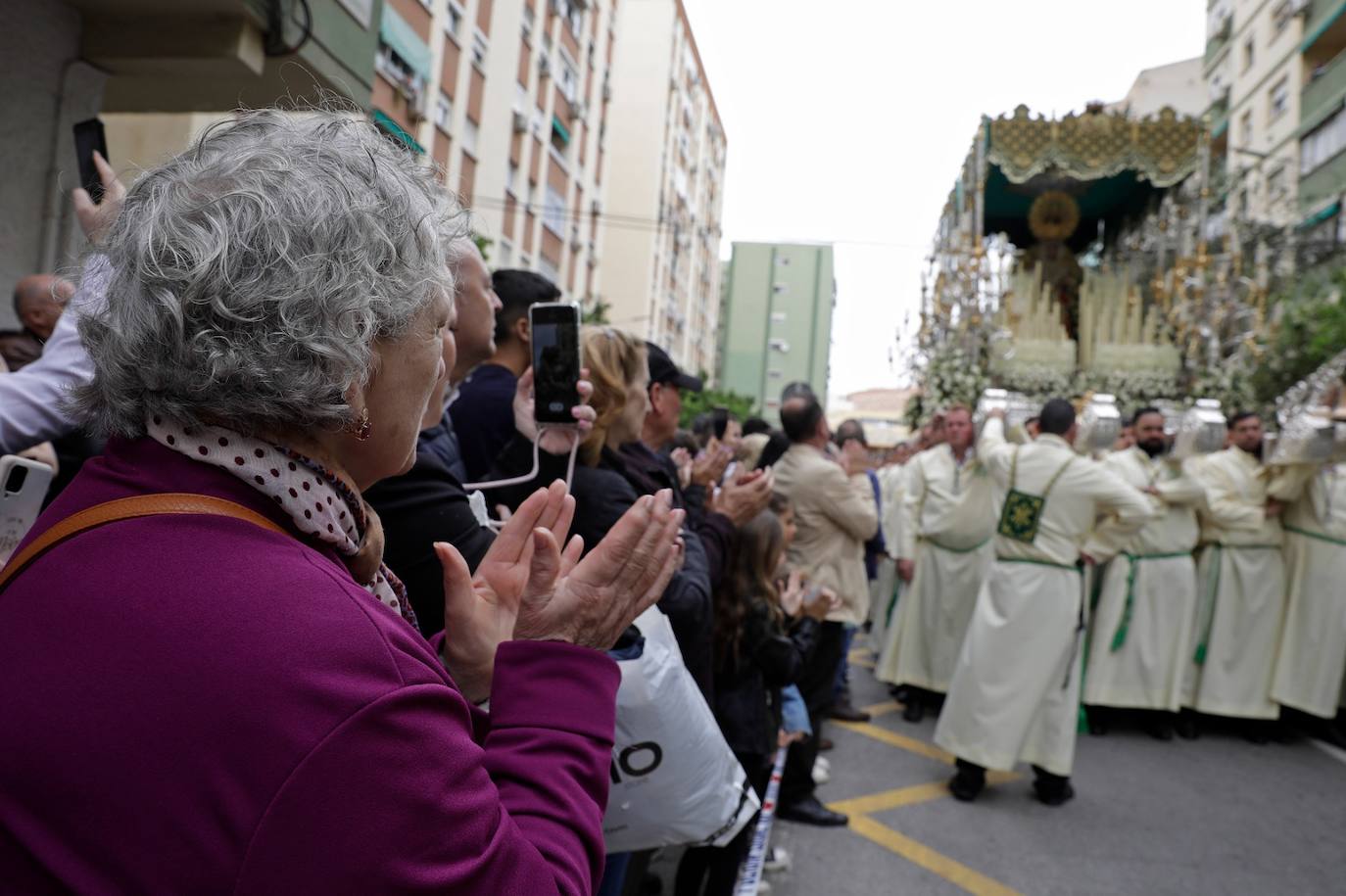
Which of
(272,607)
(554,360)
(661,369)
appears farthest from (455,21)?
(272,607)

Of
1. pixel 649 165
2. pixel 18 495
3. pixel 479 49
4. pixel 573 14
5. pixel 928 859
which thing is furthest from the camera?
pixel 649 165

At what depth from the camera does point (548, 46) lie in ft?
80.8

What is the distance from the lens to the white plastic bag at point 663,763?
1.74 m

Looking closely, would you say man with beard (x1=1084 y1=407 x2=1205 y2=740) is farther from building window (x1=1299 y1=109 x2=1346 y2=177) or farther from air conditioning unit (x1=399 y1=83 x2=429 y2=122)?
building window (x1=1299 y1=109 x2=1346 y2=177)

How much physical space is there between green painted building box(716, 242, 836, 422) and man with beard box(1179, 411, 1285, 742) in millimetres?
59866

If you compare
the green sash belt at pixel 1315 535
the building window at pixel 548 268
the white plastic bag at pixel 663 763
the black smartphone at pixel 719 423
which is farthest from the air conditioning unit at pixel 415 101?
the white plastic bag at pixel 663 763

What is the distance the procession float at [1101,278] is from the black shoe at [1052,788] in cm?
700

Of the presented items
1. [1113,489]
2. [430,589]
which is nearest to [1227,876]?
[1113,489]

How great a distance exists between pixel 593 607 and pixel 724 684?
6.59ft

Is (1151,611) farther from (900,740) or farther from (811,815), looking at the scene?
(811,815)

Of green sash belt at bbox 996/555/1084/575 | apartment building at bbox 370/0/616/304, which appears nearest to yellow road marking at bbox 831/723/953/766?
green sash belt at bbox 996/555/1084/575

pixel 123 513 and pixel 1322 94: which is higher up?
pixel 1322 94

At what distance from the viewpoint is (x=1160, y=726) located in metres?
6.74

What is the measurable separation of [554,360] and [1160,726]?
6.09m
